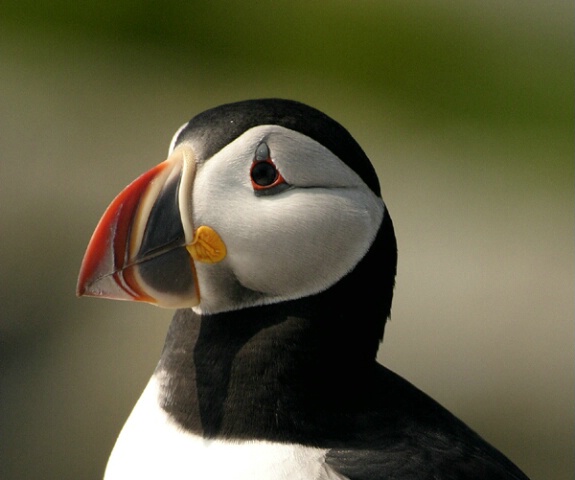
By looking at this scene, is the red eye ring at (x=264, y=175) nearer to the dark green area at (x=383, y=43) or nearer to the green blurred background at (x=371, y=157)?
the green blurred background at (x=371, y=157)

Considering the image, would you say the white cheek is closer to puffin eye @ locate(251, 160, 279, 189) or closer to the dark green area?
puffin eye @ locate(251, 160, 279, 189)

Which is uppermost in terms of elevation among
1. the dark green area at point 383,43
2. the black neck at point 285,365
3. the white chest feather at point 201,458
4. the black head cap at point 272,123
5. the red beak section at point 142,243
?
the dark green area at point 383,43

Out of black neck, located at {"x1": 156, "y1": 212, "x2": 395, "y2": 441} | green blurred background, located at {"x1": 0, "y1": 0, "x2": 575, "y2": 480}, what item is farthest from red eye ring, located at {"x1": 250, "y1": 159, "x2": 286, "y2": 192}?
green blurred background, located at {"x1": 0, "y1": 0, "x2": 575, "y2": 480}

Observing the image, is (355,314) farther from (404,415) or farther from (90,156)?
(90,156)

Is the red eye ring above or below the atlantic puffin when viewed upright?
above

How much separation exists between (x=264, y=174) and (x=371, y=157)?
4.16 meters

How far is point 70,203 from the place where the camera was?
559cm

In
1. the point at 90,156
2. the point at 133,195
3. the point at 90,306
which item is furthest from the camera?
the point at 90,156

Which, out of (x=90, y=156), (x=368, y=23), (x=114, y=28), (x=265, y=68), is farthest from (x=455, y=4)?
(x=90, y=156)

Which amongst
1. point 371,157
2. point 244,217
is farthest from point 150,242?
point 371,157

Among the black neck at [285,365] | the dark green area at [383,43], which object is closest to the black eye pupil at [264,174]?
the black neck at [285,365]

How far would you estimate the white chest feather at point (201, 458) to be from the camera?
1.90 meters

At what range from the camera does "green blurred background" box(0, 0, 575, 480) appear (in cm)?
474

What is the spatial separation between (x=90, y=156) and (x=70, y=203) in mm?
618
